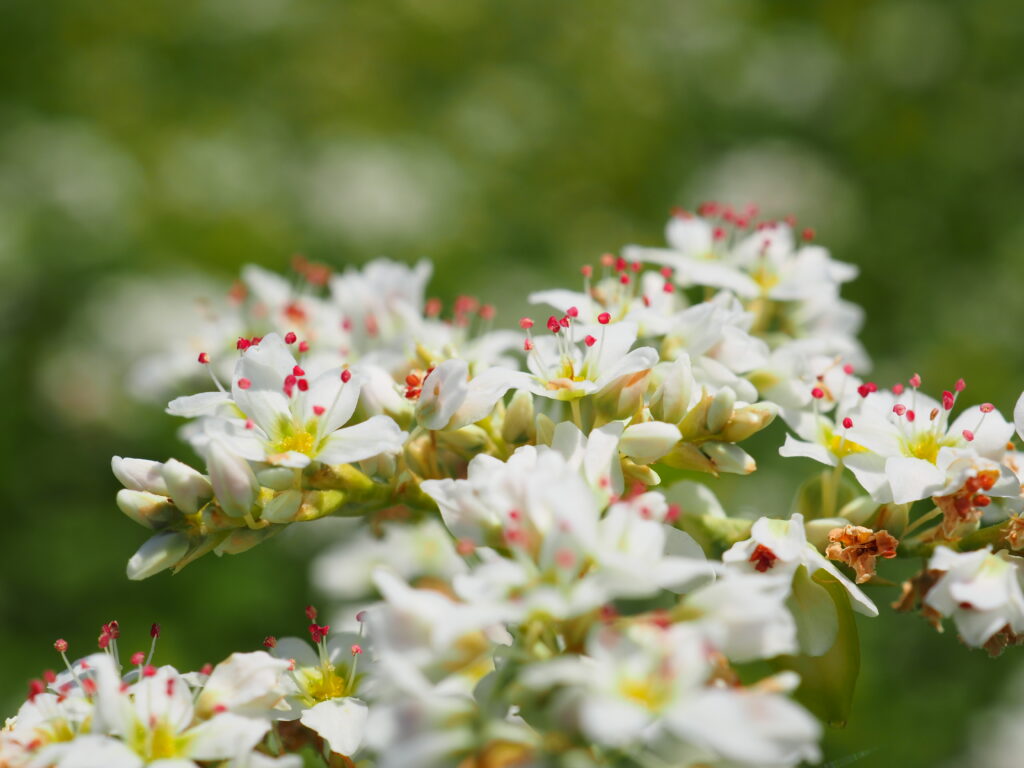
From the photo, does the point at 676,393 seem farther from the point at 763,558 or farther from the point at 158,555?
the point at 158,555

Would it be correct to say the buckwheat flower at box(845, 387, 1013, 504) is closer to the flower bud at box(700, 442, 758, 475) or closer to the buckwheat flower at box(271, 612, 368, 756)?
the flower bud at box(700, 442, 758, 475)

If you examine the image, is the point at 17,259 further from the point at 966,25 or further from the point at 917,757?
the point at 966,25

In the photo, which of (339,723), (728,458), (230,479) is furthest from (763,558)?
(230,479)

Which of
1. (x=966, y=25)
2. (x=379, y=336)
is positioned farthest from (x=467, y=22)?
(x=379, y=336)

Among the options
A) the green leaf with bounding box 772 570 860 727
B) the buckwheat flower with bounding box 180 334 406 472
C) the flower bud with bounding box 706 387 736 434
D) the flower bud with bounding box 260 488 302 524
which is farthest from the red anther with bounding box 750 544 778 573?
the flower bud with bounding box 260 488 302 524

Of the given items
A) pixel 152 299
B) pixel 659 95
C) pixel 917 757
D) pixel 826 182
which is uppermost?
pixel 659 95

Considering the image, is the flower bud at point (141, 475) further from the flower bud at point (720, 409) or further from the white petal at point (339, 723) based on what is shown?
the flower bud at point (720, 409)
